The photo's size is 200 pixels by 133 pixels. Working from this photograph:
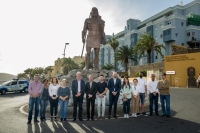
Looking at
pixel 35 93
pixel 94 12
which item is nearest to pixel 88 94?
pixel 35 93

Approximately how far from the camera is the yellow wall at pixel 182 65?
23.2 meters

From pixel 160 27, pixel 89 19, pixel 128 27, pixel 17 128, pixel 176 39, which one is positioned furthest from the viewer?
pixel 128 27

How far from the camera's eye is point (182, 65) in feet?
80.2

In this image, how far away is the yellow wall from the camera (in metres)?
23.2

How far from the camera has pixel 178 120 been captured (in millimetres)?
6770

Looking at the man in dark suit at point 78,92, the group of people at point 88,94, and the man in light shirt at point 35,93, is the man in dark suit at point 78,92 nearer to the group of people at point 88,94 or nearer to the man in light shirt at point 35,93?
the group of people at point 88,94

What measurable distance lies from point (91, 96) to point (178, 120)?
340 centimetres

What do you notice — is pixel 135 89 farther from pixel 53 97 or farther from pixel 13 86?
pixel 13 86

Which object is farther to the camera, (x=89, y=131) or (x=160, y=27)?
(x=160, y=27)

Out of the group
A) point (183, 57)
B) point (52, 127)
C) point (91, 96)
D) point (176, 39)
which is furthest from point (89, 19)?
point (176, 39)

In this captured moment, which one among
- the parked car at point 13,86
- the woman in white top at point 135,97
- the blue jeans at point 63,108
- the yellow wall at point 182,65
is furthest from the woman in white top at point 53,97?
the yellow wall at point 182,65

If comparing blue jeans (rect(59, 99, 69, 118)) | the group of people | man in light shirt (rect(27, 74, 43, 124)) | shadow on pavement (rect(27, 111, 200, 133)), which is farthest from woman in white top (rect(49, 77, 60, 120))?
shadow on pavement (rect(27, 111, 200, 133))

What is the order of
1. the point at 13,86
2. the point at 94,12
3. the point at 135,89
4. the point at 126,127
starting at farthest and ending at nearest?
the point at 13,86 → the point at 94,12 → the point at 135,89 → the point at 126,127

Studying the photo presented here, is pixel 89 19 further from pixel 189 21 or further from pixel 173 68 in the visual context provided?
pixel 189 21
